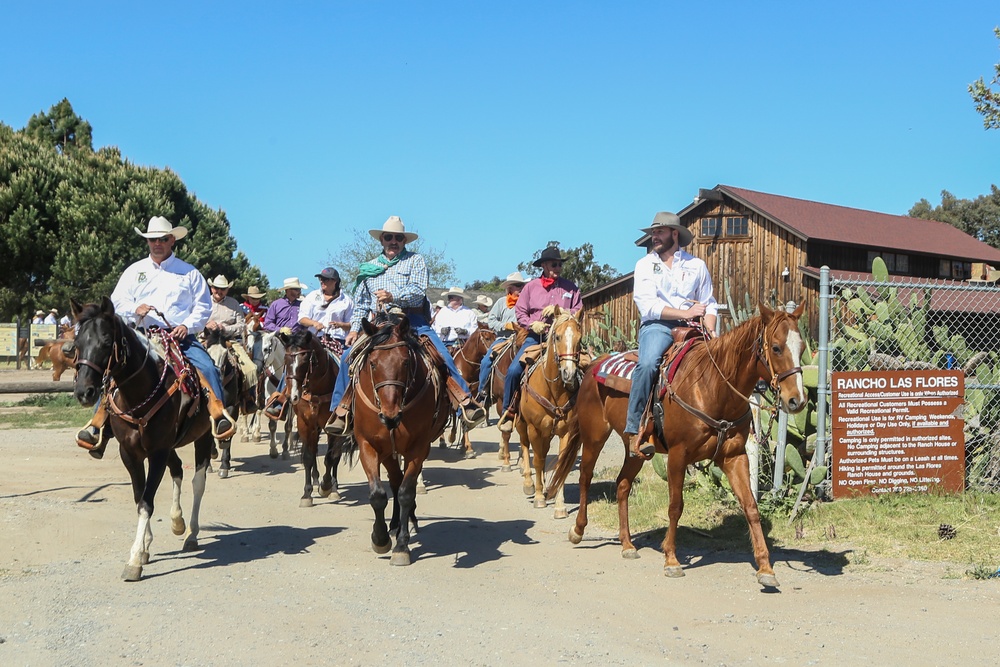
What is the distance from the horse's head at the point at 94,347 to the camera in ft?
23.2

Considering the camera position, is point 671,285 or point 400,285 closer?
point 671,285

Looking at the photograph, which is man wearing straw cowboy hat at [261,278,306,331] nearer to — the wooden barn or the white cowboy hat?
the white cowboy hat

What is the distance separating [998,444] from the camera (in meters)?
9.89

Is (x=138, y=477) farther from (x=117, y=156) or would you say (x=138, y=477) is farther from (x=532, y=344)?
(x=117, y=156)

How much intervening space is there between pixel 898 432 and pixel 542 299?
450 cm

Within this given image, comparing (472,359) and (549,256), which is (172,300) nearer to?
(549,256)

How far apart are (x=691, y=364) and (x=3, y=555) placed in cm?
620

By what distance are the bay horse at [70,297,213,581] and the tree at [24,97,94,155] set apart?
3902cm

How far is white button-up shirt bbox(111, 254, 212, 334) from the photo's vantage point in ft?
29.3

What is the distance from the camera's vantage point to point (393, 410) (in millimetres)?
8031

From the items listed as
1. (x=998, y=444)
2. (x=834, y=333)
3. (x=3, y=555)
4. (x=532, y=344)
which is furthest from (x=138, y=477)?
(x=998, y=444)

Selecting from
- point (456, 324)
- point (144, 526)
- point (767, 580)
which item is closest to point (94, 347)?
point (144, 526)

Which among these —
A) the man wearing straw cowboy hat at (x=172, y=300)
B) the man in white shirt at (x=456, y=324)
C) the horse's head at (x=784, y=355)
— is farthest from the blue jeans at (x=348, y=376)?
the man in white shirt at (x=456, y=324)

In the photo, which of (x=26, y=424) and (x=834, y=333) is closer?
(x=834, y=333)
